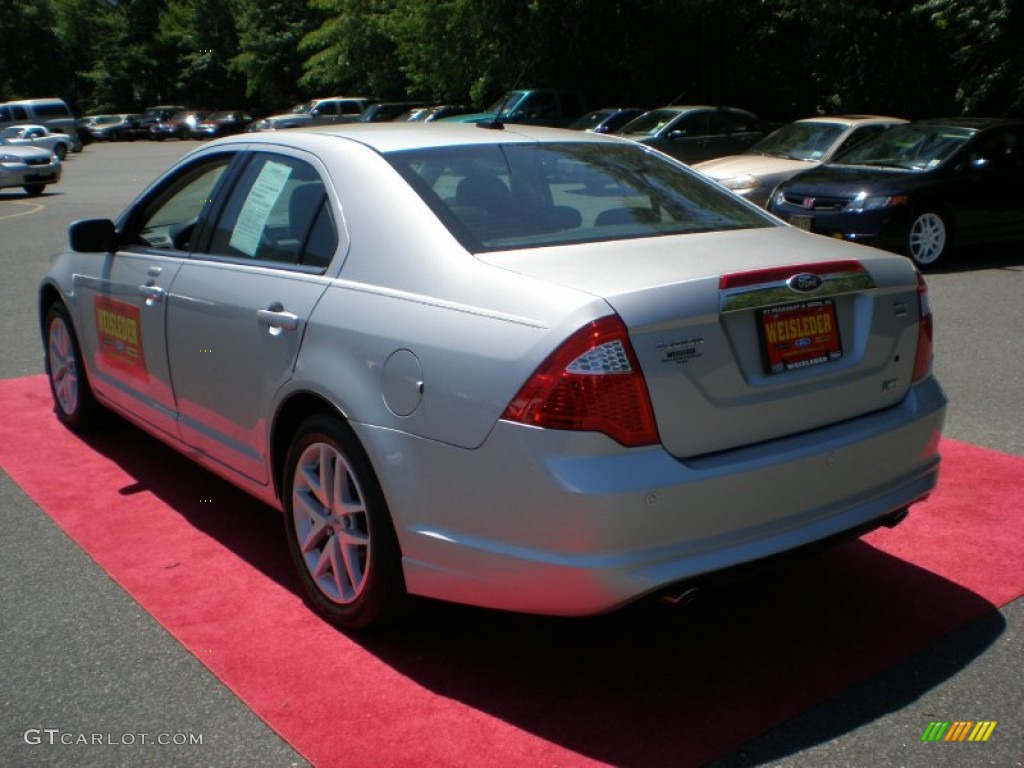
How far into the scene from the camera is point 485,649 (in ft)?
12.6

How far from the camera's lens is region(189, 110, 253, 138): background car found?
172 feet

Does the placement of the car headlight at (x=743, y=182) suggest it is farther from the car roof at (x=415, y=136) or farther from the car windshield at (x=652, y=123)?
the car roof at (x=415, y=136)

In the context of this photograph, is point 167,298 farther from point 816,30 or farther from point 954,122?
point 816,30

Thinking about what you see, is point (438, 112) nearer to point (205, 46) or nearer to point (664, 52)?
point (664, 52)

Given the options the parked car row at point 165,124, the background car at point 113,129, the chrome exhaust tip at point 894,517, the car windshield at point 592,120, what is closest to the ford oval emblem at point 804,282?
the chrome exhaust tip at point 894,517

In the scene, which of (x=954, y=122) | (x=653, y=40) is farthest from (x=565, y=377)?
(x=653, y=40)

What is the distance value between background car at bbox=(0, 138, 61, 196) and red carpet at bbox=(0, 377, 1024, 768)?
22095 mm

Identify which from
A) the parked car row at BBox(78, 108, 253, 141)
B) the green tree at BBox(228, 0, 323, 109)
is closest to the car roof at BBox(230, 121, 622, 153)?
the parked car row at BBox(78, 108, 253, 141)

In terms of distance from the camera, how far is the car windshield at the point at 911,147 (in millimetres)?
12664

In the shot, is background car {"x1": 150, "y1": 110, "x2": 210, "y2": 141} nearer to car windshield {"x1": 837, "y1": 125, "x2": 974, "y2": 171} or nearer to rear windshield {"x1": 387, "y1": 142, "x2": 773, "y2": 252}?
car windshield {"x1": 837, "y1": 125, "x2": 974, "y2": 171}

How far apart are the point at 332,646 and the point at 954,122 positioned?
11798 millimetres

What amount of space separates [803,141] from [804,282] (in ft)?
43.1

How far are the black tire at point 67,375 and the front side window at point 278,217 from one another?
5.71ft

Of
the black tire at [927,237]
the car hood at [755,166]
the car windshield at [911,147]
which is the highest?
the car windshield at [911,147]
